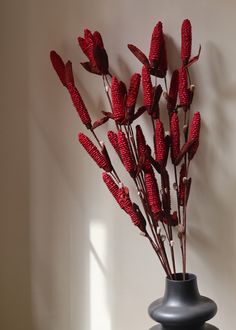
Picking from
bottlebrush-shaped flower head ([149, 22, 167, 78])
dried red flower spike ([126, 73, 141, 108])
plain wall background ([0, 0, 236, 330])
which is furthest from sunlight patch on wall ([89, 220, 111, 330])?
bottlebrush-shaped flower head ([149, 22, 167, 78])

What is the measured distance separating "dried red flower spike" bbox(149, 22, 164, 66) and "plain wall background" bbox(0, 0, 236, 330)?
0.10 m

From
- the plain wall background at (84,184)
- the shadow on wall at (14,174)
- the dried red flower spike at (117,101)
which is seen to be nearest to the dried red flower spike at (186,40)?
the plain wall background at (84,184)

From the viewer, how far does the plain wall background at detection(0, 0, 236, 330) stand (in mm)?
1493

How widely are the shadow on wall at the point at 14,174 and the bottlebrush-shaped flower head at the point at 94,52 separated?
0.28m

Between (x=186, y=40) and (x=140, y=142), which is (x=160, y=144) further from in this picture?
(x=186, y=40)

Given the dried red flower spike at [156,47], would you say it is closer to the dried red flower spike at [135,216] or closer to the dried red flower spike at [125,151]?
the dried red flower spike at [125,151]

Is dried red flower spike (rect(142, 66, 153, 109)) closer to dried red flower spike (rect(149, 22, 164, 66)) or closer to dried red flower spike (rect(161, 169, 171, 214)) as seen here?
dried red flower spike (rect(149, 22, 164, 66))

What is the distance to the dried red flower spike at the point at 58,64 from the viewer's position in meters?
1.55

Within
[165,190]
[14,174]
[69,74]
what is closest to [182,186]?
[165,190]

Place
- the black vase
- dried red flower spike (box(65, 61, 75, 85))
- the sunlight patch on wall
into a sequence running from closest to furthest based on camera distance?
1. the black vase
2. dried red flower spike (box(65, 61, 75, 85))
3. the sunlight patch on wall

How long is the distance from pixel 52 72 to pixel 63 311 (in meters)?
0.84

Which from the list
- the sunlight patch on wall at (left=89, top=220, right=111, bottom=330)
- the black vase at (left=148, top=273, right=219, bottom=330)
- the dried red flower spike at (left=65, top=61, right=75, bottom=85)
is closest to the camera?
the black vase at (left=148, top=273, right=219, bottom=330)

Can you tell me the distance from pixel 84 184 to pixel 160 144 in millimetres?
391

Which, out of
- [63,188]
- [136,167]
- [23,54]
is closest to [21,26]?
[23,54]
